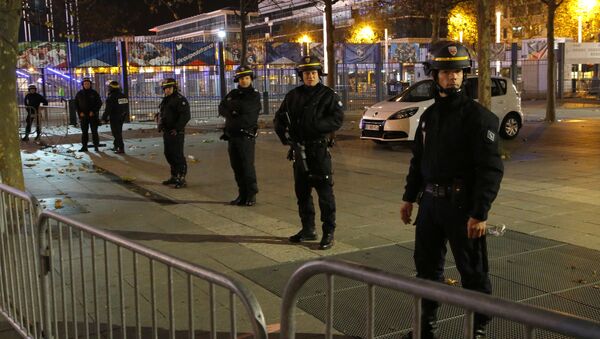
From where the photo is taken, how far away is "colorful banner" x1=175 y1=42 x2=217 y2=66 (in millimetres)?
26844

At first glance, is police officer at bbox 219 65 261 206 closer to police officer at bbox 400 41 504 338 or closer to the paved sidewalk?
the paved sidewalk

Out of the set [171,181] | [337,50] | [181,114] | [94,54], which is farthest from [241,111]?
[337,50]

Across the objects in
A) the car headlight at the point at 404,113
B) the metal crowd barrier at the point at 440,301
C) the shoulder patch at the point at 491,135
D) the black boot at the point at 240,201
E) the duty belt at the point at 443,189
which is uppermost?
the shoulder patch at the point at 491,135

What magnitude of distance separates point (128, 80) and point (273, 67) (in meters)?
6.74

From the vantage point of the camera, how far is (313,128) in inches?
249

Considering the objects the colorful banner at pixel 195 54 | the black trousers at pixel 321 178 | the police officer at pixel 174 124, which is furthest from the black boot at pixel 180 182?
the colorful banner at pixel 195 54

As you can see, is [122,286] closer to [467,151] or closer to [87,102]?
[467,151]

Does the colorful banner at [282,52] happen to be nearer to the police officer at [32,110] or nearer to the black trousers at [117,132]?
the police officer at [32,110]

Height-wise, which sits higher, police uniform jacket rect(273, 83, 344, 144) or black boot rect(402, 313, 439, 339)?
police uniform jacket rect(273, 83, 344, 144)

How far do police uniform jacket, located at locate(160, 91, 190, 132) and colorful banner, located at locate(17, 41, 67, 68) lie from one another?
1733 cm

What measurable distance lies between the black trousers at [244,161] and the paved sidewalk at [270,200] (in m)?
0.31

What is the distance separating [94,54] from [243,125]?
755 inches

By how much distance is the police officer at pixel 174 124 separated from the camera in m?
10.1

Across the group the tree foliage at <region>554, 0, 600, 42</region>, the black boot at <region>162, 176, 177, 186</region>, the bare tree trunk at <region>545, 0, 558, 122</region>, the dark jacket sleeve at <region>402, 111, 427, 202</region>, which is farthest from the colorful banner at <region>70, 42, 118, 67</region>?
the tree foliage at <region>554, 0, 600, 42</region>
